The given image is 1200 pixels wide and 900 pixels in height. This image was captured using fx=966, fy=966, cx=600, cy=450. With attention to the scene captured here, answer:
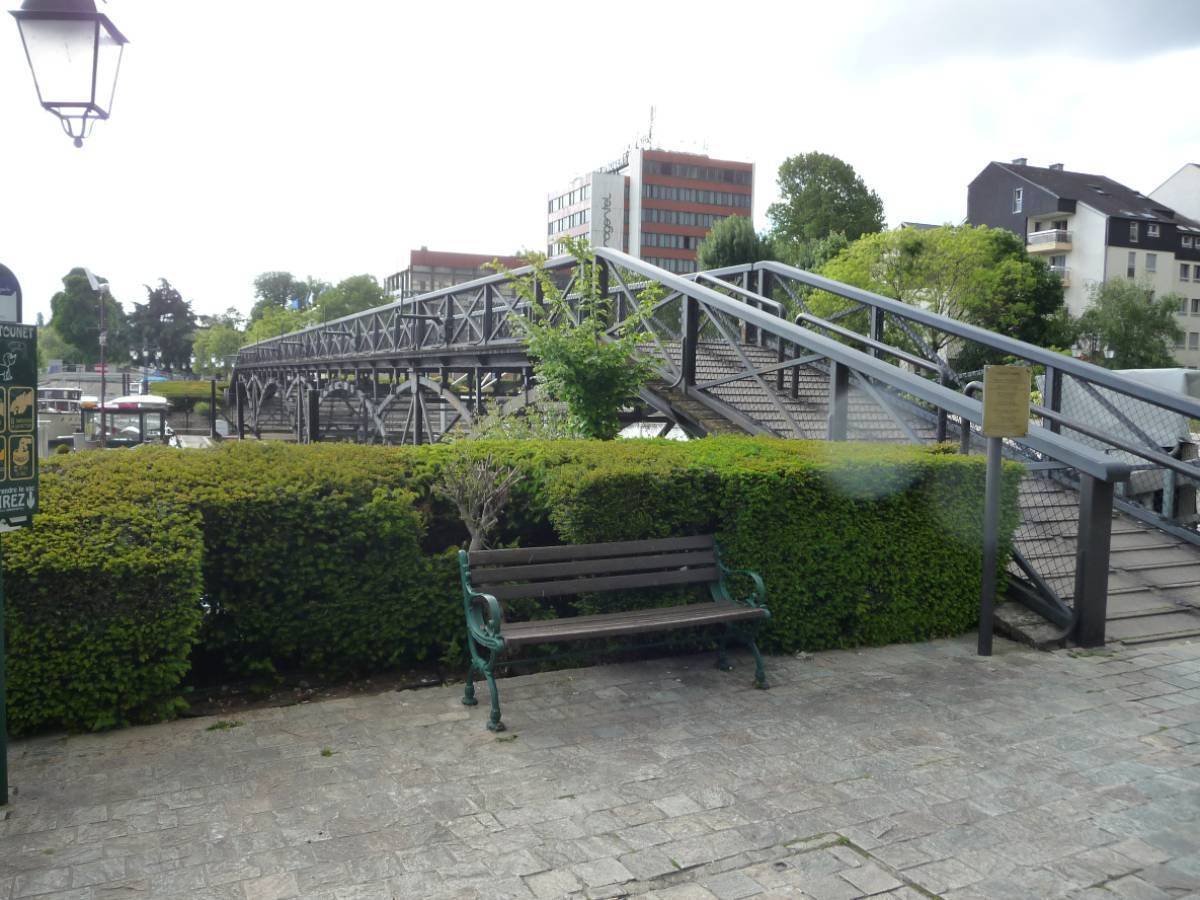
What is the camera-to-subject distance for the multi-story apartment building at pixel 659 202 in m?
95.3

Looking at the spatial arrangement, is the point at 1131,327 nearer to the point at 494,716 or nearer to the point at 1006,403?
the point at 1006,403

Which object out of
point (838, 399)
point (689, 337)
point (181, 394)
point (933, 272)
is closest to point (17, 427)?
point (838, 399)

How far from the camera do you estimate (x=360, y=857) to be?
3611 mm

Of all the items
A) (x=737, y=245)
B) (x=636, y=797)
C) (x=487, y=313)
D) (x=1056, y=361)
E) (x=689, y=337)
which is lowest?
(x=636, y=797)

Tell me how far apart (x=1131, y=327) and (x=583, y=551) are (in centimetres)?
5074

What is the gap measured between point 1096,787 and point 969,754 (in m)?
0.57

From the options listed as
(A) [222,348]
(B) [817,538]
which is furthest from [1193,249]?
(A) [222,348]

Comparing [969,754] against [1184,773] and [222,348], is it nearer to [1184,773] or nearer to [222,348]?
[1184,773]

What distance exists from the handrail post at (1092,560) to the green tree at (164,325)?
119 meters

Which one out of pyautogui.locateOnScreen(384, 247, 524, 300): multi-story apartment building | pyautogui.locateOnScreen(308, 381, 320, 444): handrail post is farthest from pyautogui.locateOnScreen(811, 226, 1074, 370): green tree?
pyautogui.locateOnScreen(384, 247, 524, 300): multi-story apartment building

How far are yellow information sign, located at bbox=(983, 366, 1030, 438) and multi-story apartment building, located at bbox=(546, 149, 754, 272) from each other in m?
88.9

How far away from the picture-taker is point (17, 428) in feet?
14.1

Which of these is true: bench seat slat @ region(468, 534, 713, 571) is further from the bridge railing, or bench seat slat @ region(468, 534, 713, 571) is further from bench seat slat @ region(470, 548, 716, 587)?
→ the bridge railing

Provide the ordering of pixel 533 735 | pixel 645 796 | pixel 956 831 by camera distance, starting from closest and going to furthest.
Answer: pixel 956 831, pixel 645 796, pixel 533 735
